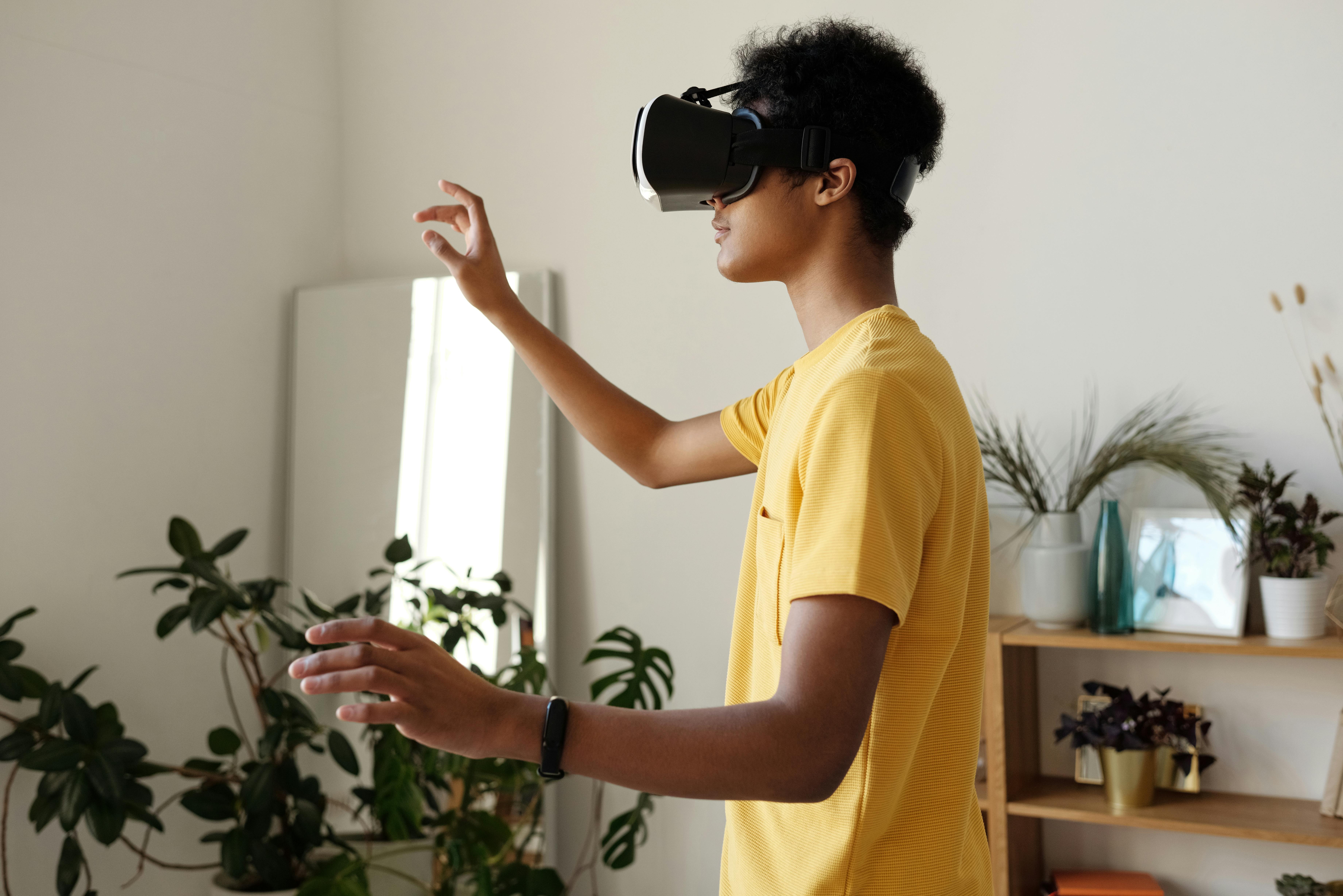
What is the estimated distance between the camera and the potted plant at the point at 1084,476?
213 cm

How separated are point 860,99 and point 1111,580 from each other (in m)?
1.35

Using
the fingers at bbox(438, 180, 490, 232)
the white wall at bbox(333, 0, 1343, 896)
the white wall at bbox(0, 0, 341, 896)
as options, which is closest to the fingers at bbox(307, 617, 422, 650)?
the fingers at bbox(438, 180, 490, 232)

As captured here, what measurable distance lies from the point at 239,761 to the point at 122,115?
5.40ft

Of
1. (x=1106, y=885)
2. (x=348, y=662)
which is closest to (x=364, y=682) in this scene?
(x=348, y=662)

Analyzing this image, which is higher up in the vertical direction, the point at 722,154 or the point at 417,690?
the point at 722,154

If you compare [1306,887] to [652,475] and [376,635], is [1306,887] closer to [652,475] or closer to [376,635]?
[652,475]

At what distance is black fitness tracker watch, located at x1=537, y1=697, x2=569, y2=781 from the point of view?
2.43ft

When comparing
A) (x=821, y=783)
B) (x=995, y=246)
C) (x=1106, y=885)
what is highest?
(x=995, y=246)

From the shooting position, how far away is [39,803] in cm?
208

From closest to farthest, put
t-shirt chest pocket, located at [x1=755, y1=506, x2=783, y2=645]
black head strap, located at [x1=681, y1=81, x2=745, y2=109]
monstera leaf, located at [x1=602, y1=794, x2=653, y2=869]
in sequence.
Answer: t-shirt chest pocket, located at [x1=755, y1=506, x2=783, y2=645] < black head strap, located at [x1=681, y1=81, x2=745, y2=109] < monstera leaf, located at [x1=602, y1=794, x2=653, y2=869]

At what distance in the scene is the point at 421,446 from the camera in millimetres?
2869

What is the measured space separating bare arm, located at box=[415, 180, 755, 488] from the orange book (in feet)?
4.11

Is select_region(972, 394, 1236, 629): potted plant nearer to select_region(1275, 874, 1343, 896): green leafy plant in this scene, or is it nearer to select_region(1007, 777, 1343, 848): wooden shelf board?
select_region(1007, 777, 1343, 848): wooden shelf board

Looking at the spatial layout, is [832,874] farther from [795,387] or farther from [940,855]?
[795,387]
